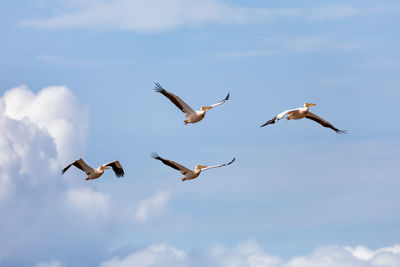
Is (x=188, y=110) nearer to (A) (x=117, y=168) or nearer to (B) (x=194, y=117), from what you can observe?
(B) (x=194, y=117)

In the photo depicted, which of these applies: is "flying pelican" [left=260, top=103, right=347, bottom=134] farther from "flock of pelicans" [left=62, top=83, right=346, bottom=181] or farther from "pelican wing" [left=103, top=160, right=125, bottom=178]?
"pelican wing" [left=103, top=160, right=125, bottom=178]

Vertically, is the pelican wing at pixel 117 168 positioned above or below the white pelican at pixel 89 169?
above

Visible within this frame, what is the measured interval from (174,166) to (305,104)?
12.1 meters

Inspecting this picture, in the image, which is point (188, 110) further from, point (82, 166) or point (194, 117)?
point (82, 166)

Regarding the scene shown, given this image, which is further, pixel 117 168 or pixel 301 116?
pixel 117 168

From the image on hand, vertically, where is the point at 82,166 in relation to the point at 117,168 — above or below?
below

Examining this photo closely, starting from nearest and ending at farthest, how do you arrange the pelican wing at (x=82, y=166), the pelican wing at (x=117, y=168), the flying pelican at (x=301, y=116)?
the flying pelican at (x=301, y=116) → the pelican wing at (x=82, y=166) → the pelican wing at (x=117, y=168)

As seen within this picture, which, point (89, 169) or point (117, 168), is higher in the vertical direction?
point (117, 168)

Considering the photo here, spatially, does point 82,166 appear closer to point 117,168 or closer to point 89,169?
point 89,169

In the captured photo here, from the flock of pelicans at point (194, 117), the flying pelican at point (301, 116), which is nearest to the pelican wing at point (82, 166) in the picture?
the flock of pelicans at point (194, 117)

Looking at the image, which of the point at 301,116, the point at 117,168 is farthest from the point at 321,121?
the point at 117,168

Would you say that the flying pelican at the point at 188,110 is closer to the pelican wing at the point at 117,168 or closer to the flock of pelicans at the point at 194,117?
the flock of pelicans at the point at 194,117

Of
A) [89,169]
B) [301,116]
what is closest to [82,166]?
[89,169]

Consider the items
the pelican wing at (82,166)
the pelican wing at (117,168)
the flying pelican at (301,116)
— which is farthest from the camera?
the pelican wing at (117,168)
